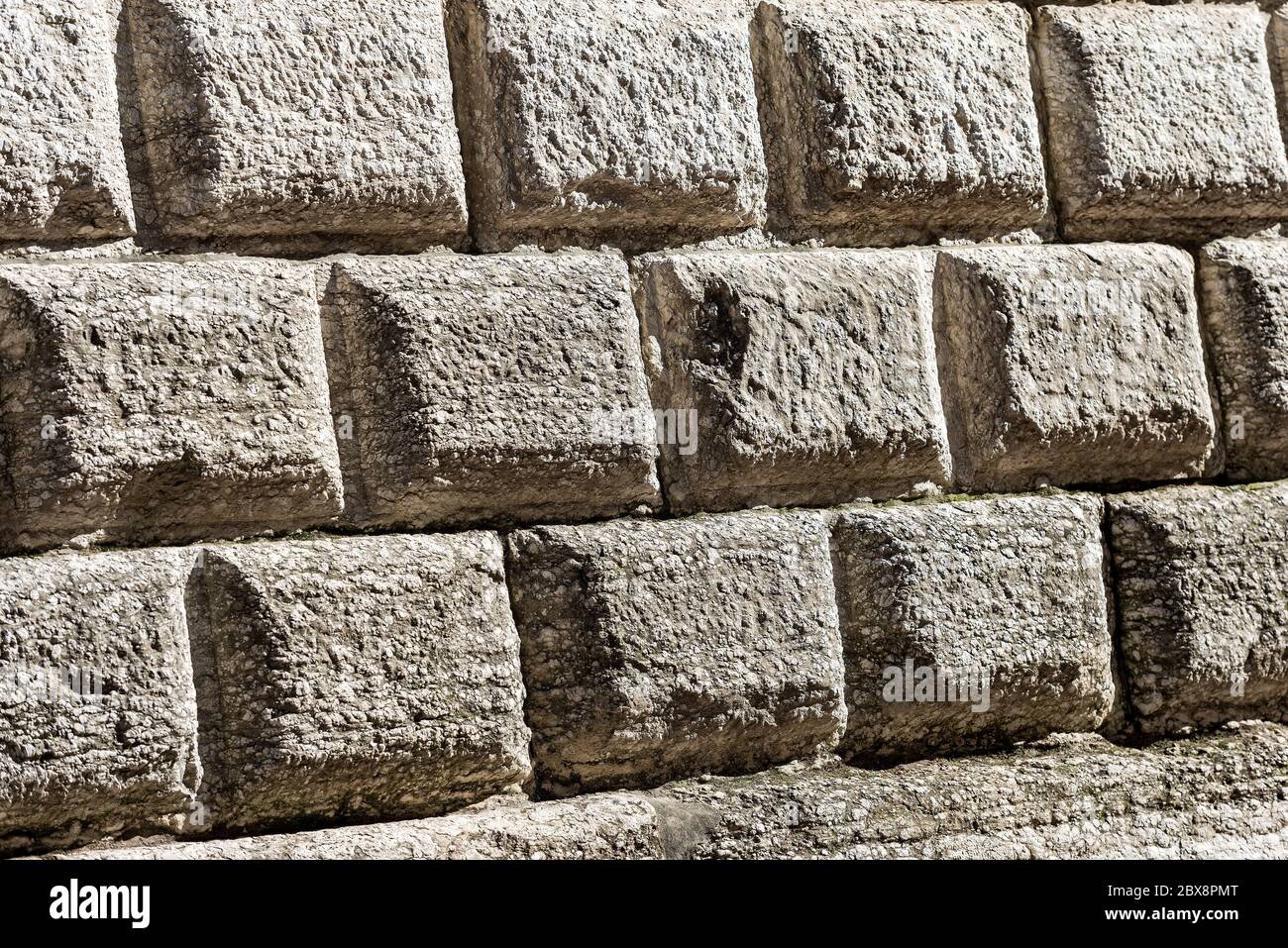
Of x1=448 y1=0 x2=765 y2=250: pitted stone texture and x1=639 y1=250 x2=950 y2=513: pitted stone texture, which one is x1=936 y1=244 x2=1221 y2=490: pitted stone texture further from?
x1=448 y1=0 x2=765 y2=250: pitted stone texture

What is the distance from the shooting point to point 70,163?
8.17 feet

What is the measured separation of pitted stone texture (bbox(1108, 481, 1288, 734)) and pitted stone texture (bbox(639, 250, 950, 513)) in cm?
50

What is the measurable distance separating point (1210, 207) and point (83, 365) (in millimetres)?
2462

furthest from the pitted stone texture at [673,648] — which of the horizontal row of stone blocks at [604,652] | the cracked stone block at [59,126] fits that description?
the cracked stone block at [59,126]

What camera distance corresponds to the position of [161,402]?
8.07 feet

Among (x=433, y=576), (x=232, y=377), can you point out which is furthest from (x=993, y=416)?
(x=232, y=377)

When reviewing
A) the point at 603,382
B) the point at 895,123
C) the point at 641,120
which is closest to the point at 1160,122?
the point at 895,123

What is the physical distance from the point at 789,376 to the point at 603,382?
37 cm

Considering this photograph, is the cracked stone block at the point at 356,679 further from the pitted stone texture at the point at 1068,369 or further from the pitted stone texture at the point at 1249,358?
the pitted stone texture at the point at 1249,358

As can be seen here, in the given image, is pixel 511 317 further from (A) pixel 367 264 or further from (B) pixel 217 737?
(B) pixel 217 737

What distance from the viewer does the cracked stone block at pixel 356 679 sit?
8.07 feet

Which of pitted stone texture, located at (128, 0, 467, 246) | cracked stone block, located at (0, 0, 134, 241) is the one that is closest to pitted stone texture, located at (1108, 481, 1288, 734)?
pitted stone texture, located at (128, 0, 467, 246)

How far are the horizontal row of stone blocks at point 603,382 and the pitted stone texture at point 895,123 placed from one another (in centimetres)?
11

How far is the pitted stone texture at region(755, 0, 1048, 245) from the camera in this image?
3.05m
